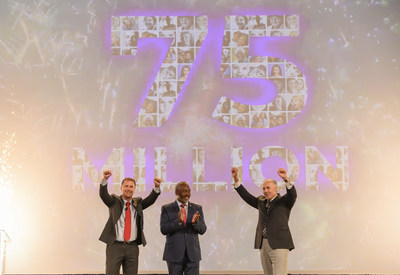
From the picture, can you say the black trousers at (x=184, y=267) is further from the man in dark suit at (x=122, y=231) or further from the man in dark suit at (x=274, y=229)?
the man in dark suit at (x=274, y=229)

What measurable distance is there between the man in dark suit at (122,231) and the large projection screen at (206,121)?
6.60 ft

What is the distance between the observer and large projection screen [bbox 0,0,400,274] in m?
7.59

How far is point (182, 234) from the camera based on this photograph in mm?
5512

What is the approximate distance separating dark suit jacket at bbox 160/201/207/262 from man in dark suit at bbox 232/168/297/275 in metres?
0.58

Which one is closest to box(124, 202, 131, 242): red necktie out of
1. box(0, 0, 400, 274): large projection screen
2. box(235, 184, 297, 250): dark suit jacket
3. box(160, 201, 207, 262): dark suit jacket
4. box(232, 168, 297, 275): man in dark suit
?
box(160, 201, 207, 262): dark suit jacket

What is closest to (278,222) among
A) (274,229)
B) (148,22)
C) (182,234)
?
(274,229)

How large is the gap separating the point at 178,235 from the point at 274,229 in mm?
882

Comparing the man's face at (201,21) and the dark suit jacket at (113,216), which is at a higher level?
the man's face at (201,21)

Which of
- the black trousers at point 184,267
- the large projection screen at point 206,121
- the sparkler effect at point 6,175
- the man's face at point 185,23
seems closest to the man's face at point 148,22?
the large projection screen at point 206,121

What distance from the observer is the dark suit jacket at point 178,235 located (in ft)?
17.9

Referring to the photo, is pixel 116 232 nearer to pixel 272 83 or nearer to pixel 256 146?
pixel 256 146

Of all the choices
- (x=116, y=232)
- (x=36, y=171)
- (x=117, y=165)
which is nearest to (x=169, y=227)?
(x=116, y=232)

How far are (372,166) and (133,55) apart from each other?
3.38 metres

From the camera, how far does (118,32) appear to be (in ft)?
25.6
